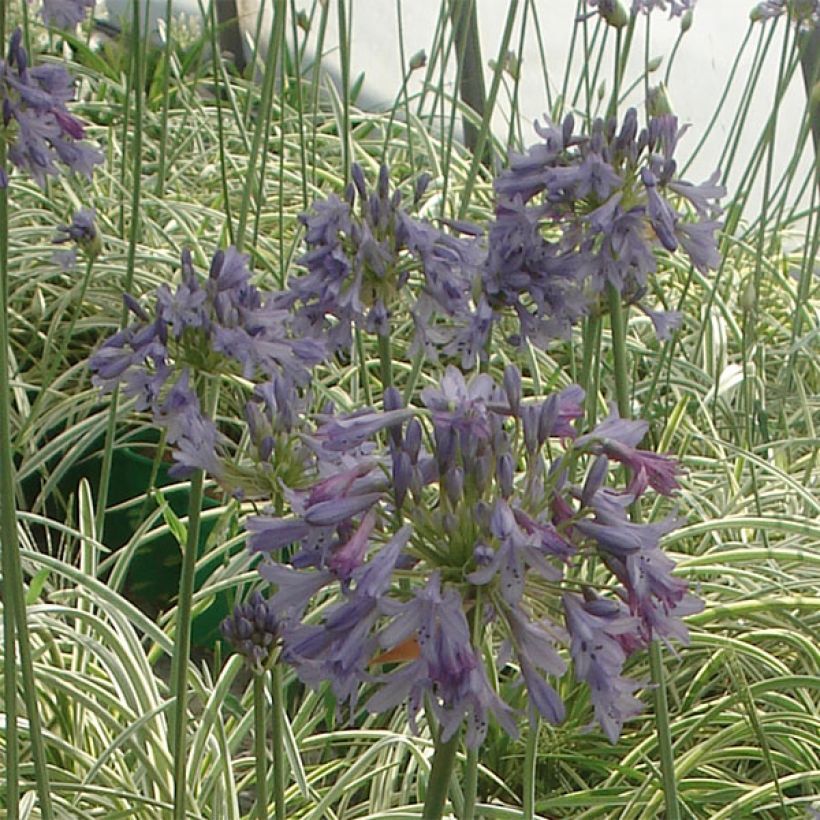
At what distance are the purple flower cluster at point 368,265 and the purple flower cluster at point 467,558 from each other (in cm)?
30

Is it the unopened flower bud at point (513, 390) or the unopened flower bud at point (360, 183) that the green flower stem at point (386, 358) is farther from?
the unopened flower bud at point (513, 390)

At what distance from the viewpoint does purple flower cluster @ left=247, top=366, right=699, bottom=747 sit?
51 centimetres

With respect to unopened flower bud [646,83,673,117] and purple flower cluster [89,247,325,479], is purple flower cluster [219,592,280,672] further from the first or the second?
unopened flower bud [646,83,673,117]

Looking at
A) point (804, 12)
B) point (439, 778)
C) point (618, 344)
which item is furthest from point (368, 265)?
point (804, 12)

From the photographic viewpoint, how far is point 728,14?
291 cm

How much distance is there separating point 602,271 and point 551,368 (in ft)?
3.99

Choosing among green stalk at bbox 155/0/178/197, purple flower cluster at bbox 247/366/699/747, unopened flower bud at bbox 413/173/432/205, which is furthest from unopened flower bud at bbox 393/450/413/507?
green stalk at bbox 155/0/178/197

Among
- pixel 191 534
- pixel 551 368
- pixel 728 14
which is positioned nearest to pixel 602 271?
pixel 191 534

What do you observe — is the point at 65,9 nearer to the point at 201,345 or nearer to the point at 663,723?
the point at 201,345

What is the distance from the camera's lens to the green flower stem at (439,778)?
0.53m

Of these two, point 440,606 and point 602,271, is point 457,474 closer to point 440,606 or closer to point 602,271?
point 440,606

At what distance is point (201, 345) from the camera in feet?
2.68

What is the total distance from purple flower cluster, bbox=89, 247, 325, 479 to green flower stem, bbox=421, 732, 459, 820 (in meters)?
0.27

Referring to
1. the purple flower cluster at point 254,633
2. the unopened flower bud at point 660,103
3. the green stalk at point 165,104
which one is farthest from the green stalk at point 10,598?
the green stalk at point 165,104
